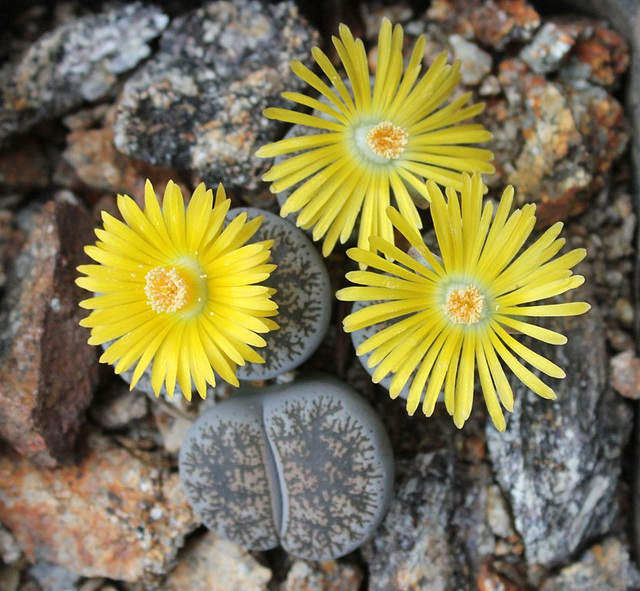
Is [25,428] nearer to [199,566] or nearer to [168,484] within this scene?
[168,484]

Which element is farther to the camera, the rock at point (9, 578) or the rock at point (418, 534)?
the rock at point (9, 578)

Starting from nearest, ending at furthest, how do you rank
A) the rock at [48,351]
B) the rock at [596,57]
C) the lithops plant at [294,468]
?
the lithops plant at [294,468], the rock at [48,351], the rock at [596,57]

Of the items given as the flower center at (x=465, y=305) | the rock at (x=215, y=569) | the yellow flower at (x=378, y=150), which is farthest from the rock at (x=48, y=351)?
the flower center at (x=465, y=305)

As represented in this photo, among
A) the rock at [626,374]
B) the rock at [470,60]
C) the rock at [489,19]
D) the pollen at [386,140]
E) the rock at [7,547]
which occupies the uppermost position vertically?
→ the rock at [489,19]

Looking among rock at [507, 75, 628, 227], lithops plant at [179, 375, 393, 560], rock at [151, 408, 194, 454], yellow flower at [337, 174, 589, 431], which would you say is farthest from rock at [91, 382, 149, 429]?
rock at [507, 75, 628, 227]

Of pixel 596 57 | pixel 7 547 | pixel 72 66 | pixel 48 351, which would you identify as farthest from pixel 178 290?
pixel 596 57

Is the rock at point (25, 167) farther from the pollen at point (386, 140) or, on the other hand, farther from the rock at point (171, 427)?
the pollen at point (386, 140)

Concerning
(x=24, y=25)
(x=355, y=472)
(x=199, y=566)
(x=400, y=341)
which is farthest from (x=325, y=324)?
(x=24, y=25)
